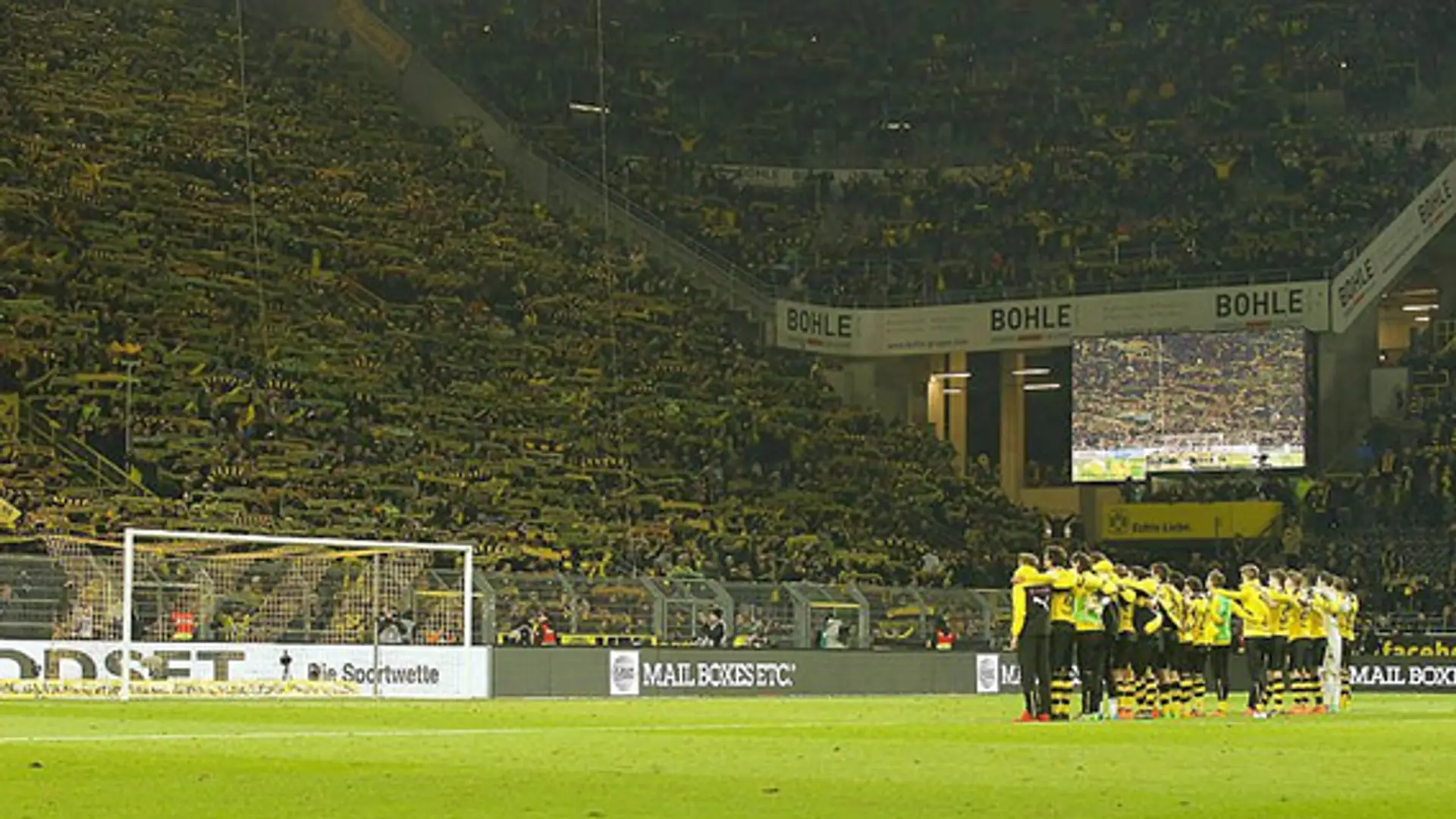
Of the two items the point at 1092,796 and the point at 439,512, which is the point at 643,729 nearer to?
the point at 1092,796

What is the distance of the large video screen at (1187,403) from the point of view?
55.6 m

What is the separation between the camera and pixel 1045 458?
6544cm

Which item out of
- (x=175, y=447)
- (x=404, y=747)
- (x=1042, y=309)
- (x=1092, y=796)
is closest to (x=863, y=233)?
(x=1042, y=309)

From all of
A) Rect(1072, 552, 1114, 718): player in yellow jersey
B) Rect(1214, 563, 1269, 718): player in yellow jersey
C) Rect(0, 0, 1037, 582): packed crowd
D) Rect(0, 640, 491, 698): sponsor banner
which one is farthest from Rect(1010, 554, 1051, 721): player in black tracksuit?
Rect(0, 0, 1037, 582): packed crowd

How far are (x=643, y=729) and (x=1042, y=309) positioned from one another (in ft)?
121

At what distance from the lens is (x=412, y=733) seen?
23781 millimetres

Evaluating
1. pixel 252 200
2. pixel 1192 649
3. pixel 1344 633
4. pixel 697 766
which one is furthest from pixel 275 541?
pixel 697 766

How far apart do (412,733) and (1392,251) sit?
131ft

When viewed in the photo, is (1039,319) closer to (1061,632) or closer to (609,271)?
(609,271)

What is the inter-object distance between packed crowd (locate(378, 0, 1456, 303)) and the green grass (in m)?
33.2

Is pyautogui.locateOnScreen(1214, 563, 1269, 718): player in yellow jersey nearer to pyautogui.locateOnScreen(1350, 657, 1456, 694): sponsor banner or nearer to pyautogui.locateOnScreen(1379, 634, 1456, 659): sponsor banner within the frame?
pyautogui.locateOnScreen(1350, 657, 1456, 694): sponsor banner

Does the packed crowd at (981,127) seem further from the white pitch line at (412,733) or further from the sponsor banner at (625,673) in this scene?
the white pitch line at (412,733)

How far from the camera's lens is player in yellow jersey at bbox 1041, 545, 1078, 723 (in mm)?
28438

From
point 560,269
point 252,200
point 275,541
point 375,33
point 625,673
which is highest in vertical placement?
point 375,33
